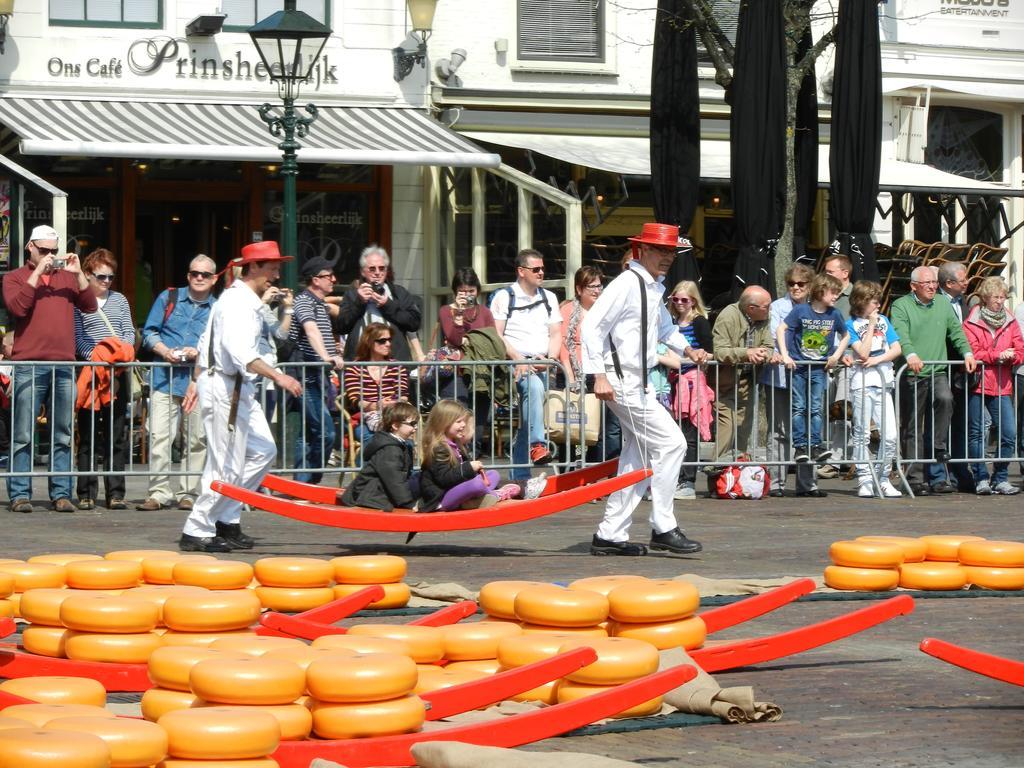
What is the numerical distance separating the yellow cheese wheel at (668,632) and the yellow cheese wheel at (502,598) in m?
0.39

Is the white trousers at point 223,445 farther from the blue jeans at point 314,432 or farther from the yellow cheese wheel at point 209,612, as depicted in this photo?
the yellow cheese wheel at point 209,612

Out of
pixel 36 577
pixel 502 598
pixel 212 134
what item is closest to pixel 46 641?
pixel 36 577

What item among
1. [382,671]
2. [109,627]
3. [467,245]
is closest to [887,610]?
[382,671]

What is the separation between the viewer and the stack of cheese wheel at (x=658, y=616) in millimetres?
7555

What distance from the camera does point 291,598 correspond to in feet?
30.1

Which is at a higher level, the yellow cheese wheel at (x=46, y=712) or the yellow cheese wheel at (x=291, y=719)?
the yellow cheese wheel at (x=46, y=712)

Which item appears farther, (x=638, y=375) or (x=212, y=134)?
(x=212, y=134)

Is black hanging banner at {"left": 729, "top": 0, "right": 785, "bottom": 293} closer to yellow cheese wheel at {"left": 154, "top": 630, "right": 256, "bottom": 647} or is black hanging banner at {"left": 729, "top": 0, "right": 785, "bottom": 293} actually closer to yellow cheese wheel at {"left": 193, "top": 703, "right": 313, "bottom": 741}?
yellow cheese wheel at {"left": 154, "top": 630, "right": 256, "bottom": 647}

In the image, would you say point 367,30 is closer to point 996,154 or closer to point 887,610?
point 996,154

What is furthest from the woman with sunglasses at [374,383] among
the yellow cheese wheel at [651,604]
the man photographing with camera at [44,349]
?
the yellow cheese wheel at [651,604]

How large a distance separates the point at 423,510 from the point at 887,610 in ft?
16.7

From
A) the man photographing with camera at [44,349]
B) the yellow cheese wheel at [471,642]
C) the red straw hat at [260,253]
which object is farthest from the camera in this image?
the man photographing with camera at [44,349]

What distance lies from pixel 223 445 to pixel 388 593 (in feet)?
9.58

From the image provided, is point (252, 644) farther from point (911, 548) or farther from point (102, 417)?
point (102, 417)
